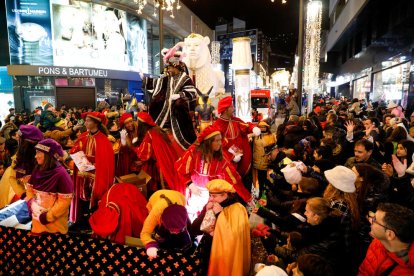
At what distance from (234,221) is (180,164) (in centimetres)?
160

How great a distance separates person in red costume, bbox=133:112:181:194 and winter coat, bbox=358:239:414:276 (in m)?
2.75

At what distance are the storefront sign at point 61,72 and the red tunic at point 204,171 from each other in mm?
22657

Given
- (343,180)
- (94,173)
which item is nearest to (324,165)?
(343,180)

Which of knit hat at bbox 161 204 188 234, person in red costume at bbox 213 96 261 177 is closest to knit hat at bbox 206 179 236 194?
knit hat at bbox 161 204 188 234

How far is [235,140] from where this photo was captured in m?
5.64

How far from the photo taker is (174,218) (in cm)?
315

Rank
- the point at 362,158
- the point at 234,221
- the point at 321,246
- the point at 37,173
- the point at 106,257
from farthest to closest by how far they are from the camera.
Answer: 1. the point at 362,158
2. the point at 37,173
3. the point at 106,257
4. the point at 234,221
5. the point at 321,246

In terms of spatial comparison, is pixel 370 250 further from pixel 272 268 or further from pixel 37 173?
pixel 37 173

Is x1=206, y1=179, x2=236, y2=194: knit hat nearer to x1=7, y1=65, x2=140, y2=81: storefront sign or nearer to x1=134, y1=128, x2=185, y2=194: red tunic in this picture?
x1=134, y1=128, x2=185, y2=194: red tunic

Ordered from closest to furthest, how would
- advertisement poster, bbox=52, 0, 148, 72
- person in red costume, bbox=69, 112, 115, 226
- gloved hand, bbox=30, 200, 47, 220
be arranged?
gloved hand, bbox=30, 200, 47, 220
person in red costume, bbox=69, 112, 115, 226
advertisement poster, bbox=52, 0, 148, 72

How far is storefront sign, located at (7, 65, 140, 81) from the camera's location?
22.8 meters

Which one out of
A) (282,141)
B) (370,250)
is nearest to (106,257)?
(370,250)

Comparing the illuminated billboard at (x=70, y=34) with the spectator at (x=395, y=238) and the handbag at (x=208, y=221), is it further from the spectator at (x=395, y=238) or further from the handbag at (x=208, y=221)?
the spectator at (x=395, y=238)

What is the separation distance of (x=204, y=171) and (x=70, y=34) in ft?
79.2
